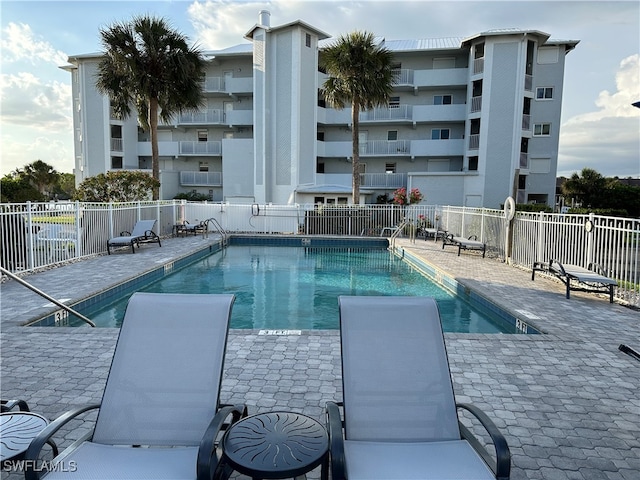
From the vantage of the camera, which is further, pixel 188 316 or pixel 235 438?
pixel 188 316

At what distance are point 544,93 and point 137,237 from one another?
28.8 meters

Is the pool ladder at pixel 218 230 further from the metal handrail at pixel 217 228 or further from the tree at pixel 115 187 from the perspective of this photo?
the tree at pixel 115 187

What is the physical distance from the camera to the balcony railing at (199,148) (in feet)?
102

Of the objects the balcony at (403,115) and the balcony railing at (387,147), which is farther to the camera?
the balcony railing at (387,147)

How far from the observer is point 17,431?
2559 millimetres

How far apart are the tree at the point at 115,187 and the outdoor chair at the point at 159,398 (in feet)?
49.6

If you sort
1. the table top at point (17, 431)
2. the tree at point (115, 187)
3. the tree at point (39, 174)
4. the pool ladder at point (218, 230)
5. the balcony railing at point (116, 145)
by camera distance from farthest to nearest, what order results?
the tree at point (39, 174) → the balcony railing at point (116, 145) → the pool ladder at point (218, 230) → the tree at point (115, 187) → the table top at point (17, 431)

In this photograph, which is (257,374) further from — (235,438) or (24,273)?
(24,273)

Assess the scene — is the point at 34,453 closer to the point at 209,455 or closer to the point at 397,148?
the point at 209,455

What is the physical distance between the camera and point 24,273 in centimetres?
883

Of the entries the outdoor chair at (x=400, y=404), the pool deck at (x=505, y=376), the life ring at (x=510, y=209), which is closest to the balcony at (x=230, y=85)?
the life ring at (x=510, y=209)

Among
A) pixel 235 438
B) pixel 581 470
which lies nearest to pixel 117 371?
pixel 235 438

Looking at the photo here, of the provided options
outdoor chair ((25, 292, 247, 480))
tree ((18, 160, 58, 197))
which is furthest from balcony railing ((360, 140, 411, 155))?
tree ((18, 160, 58, 197))

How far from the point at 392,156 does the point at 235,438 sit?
2928cm
